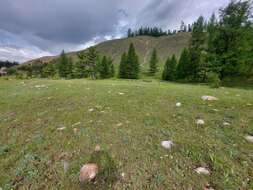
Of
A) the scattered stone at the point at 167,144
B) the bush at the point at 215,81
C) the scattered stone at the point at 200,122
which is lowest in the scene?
the scattered stone at the point at 167,144

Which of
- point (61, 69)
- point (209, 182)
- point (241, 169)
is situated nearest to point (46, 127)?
point (209, 182)

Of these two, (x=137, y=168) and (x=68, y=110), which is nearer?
(x=137, y=168)

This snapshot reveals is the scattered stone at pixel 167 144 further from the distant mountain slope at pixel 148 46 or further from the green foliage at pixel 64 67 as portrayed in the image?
the distant mountain slope at pixel 148 46

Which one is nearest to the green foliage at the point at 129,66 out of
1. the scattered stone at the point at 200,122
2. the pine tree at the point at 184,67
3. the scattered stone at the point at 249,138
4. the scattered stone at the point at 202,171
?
the pine tree at the point at 184,67

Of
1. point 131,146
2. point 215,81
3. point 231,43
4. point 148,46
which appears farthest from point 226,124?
point 148,46

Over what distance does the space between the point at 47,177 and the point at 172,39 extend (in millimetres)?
140556

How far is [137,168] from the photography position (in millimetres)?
2898

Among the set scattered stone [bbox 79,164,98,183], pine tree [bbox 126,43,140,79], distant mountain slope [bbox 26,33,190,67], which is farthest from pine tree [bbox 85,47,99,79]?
distant mountain slope [bbox 26,33,190,67]

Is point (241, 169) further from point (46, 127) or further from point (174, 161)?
point (46, 127)

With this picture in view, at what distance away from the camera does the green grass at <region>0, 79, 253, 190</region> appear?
2.69 m

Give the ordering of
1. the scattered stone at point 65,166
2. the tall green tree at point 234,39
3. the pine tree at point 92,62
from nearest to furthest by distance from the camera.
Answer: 1. the scattered stone at point 65,166
2. the tall green tree at point 234,39
3. the pine tree at point 92,62

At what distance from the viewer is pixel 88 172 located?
2.87 metres

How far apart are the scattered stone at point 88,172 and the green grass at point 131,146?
0.38 feet

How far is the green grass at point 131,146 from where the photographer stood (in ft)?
8.82
